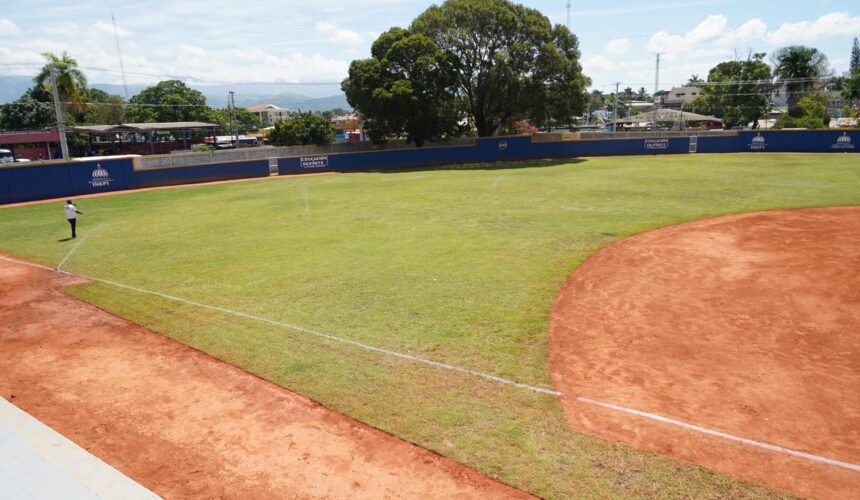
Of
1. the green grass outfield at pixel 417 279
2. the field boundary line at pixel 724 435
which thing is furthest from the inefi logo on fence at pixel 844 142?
the field boundary line at pixel 724 435

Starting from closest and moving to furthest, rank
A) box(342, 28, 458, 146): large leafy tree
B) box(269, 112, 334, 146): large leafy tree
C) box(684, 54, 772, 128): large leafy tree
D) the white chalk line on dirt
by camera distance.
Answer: the white chalk line on dirt → box(342, 28, 458, 146): large leafy tree → box(269, 112, 334, 146): large leafy tree → box(684, 54, 772, 128): large leafy tree

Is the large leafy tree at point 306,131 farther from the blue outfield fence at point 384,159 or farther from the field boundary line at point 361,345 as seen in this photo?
the field boundary line at point 361,345

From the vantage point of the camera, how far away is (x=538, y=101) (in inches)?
2003

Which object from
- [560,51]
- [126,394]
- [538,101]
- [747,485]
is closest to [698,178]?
[538,101]

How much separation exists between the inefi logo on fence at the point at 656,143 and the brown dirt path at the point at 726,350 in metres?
39.9

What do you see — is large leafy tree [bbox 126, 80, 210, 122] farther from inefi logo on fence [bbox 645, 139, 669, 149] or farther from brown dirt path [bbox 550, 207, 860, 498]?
brown dirt path [bbox 550, 207, 860, 498]

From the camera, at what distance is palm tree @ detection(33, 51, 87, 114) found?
50.2 meters

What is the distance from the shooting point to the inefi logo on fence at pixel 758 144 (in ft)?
168

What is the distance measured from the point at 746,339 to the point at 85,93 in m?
62.4

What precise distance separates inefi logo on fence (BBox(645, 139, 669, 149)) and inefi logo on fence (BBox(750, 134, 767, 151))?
791 centimetres

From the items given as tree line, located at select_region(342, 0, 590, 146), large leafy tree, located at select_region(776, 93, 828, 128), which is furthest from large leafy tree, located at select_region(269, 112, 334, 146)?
large leafy tree, located at select_region(776, 93, 828, 128)

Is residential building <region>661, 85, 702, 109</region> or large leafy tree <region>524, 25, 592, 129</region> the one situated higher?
residential building <region>661, 85, 702, 109</region>

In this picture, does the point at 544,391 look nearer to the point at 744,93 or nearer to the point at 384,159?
the point at 384,159

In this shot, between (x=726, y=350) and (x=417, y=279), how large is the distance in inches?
294
